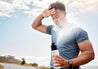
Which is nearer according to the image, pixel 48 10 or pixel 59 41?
pixel 59 41

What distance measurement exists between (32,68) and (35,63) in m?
0.18

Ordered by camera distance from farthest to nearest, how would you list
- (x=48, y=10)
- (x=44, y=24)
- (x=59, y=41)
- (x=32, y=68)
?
1. (x=32, y=68)
2. (x=44, y=24)
3. (x=48, y=10)
4. (x=59, y=41)

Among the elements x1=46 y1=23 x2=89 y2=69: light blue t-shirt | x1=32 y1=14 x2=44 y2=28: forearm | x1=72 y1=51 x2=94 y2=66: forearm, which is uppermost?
x1=32 y1=14 x2=44 y2=28: forearm

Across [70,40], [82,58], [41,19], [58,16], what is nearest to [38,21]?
[41,19]

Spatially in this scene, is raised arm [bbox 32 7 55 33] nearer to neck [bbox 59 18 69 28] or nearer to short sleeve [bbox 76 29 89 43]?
neck [bbox 59 18 69 28]

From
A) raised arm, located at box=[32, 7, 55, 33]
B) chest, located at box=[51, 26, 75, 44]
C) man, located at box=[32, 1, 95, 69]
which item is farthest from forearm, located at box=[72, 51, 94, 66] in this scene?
raised arm, located at box=[32, 7, 55, 33]

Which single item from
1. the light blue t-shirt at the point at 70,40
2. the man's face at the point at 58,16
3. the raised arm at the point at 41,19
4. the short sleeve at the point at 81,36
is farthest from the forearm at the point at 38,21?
the short sleeve at the point at 81,36

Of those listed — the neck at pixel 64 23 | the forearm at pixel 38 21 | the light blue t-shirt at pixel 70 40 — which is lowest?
the light blue t-shirt at pixel 70 40

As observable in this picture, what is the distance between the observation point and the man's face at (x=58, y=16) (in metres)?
1.26

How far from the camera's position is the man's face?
1.26 m

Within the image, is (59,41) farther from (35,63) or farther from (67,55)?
(35,63)

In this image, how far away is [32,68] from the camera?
218cm

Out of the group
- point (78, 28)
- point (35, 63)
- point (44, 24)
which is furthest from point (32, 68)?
point (78, 28)

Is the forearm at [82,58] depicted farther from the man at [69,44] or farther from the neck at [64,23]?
the neck at [64,23]
